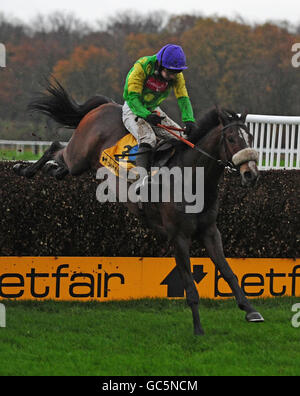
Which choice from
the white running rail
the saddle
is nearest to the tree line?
the white running rail

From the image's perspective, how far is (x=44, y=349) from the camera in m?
5.13

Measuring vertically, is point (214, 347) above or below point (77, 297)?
below

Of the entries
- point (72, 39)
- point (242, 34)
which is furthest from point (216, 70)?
point (72, 39)

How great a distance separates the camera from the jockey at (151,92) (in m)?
5.68

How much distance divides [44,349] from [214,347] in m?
1.28

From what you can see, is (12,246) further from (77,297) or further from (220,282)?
(220,282)

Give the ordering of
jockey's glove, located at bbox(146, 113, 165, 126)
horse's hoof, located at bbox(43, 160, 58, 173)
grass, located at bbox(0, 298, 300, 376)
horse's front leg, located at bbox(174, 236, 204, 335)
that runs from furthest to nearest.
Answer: horse's hoof, located at bbox(43, 160, 58, 173) → jockey's glove, located at bbox(146, 113, 165, 126) → horse's front leg, located at bbox(174, 236, 204, 335) → grass, located at bbox(0, 298, 300, 376)

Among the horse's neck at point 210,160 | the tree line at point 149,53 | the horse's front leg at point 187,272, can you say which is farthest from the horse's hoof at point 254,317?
the tree line at point 149,53

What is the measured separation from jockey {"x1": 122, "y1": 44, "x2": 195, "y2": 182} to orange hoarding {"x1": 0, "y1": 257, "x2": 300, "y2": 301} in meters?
1.50

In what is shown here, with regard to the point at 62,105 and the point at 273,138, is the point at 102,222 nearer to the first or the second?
the point at 62,105

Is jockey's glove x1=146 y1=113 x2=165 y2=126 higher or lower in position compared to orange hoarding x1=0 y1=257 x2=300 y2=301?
higher

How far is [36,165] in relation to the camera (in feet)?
24.0

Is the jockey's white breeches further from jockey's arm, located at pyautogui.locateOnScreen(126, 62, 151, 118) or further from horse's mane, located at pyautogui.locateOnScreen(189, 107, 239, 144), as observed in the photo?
horse's mane, located at pyautogui.locateOnScreen(189, 107, 239, 144)

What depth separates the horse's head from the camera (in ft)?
16.3
